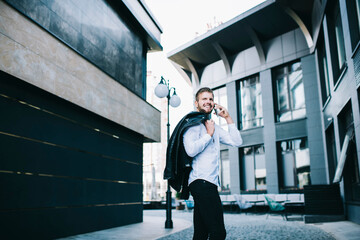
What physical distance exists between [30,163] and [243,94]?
1749 cm

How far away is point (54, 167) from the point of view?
741 centimetres

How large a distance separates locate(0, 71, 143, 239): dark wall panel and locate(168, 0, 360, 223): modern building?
8.63 m

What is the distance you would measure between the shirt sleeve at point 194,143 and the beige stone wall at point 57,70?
179 inches

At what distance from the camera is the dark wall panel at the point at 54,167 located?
622 cm

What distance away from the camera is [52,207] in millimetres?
7273

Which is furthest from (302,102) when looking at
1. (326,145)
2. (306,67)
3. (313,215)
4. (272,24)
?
(313,215)

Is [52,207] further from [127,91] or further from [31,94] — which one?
[127,91]

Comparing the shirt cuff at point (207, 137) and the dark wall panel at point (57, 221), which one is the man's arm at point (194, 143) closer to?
the shirt cuff at point (207, 137)

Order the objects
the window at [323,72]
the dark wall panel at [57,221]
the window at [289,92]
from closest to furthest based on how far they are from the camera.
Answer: the dark wall panel at [57,221]
the window at [323,72]
the window at [289,92]

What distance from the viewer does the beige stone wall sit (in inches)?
237

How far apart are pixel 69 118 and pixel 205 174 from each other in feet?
20.6

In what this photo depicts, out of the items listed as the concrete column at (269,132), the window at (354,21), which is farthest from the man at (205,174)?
the concrete column at (269,132)

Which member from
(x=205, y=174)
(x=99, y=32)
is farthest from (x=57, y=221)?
(x=205, y=174)

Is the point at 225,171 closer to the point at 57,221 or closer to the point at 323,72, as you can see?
the point at 323,72
